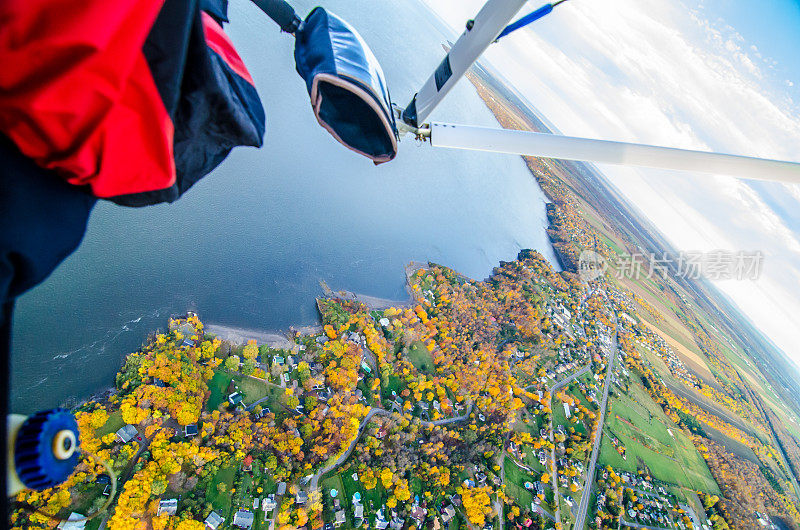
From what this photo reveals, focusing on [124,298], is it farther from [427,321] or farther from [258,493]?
[427,321]

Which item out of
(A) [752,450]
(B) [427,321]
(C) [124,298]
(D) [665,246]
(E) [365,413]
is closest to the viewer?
(C) [124,298]

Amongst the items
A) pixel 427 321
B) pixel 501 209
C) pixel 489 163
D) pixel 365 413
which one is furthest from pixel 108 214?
pixel 489 163

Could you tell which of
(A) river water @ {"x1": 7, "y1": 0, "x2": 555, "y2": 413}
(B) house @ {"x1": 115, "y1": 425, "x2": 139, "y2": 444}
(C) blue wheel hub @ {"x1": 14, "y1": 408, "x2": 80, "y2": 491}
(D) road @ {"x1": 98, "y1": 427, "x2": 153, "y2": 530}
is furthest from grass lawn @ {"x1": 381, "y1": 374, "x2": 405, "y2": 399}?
(C) blue wheel hub @ {"x1": 14, "y1": 408, "x2": 80, "y2": 491}

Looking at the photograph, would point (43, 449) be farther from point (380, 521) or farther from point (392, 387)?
point (392, 387)

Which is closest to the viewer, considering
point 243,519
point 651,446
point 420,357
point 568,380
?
point 243,519

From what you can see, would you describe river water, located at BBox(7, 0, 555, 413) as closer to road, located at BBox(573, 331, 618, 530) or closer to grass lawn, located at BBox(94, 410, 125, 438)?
grass lawn, located at BBox(94, 410, 125, 438)

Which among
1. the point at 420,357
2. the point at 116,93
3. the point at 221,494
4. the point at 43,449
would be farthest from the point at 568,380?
the point at 116,93
